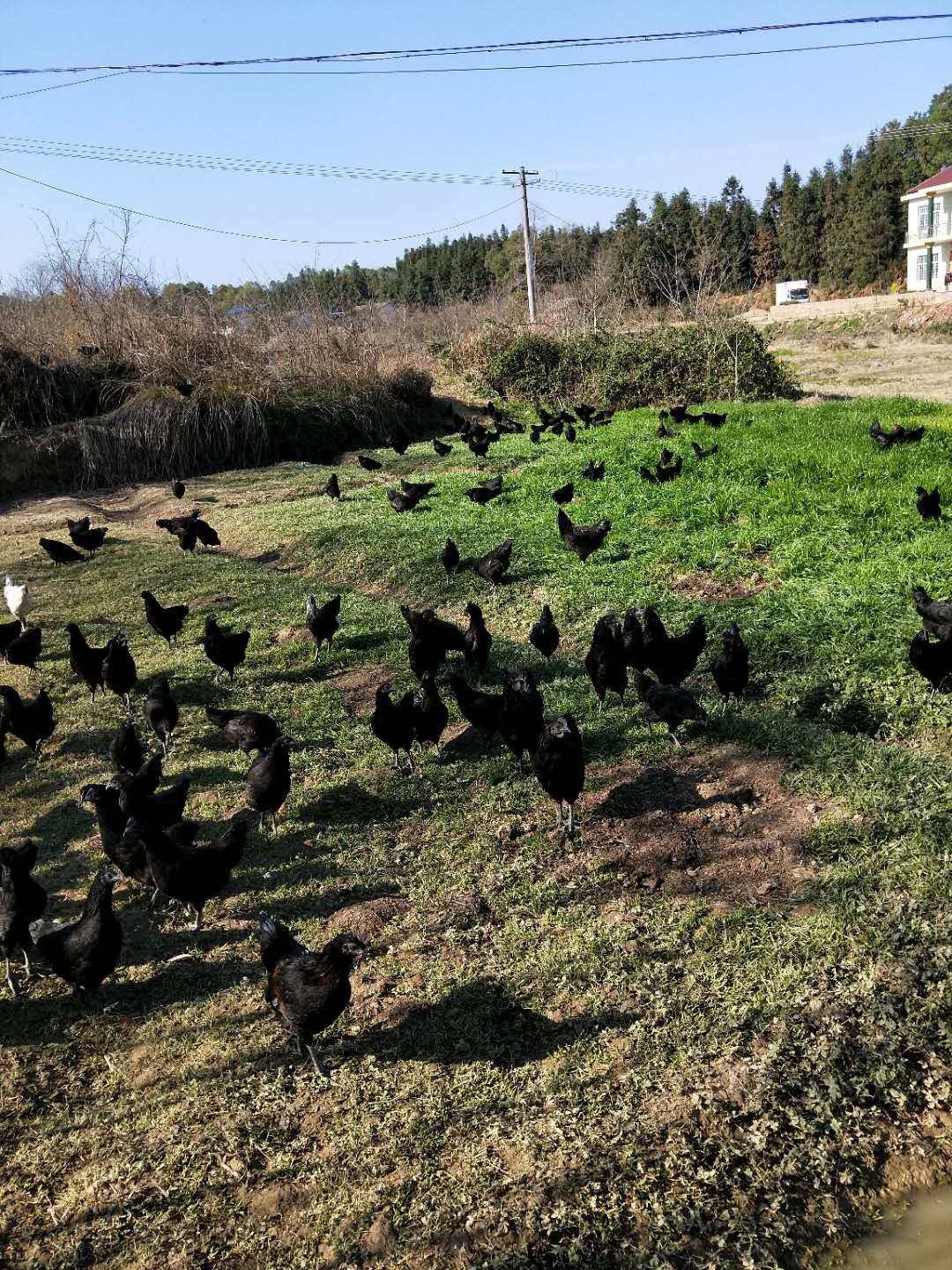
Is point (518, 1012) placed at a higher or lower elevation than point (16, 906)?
lower

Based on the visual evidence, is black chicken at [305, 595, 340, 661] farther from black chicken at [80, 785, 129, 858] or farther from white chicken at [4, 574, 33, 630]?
white chicken at [4, 574, 33, 630]

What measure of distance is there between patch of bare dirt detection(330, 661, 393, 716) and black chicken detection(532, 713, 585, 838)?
98.2 inches

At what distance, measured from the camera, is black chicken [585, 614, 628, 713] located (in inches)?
266

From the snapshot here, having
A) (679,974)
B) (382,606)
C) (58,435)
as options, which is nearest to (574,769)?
(679,974)

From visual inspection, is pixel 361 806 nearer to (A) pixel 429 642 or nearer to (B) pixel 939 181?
(A) pixel 429 642

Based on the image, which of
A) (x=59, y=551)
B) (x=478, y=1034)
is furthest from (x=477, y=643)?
(x=59, y=551)

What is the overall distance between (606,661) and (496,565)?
3.27 meters

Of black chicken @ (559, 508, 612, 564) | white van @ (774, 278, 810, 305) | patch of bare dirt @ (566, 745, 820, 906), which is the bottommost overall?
patch of bare dirt @ (566, 745, 820, 906)

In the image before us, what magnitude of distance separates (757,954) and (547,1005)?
104 centimetres

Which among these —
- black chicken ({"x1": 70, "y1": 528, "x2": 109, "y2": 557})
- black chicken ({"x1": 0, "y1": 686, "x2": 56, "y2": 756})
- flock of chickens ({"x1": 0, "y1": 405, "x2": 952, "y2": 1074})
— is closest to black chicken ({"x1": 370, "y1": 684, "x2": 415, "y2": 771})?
flock of chickens ({"x1": 0, "y1": 405, "x2": 952, "y2": 1074})

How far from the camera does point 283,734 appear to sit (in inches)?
289

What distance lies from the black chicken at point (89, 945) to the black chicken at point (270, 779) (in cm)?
133

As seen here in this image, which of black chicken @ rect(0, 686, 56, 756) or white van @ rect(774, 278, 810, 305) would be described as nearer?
black chicken @ rect(0, 686, 56, 756)

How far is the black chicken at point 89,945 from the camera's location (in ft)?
14.5
